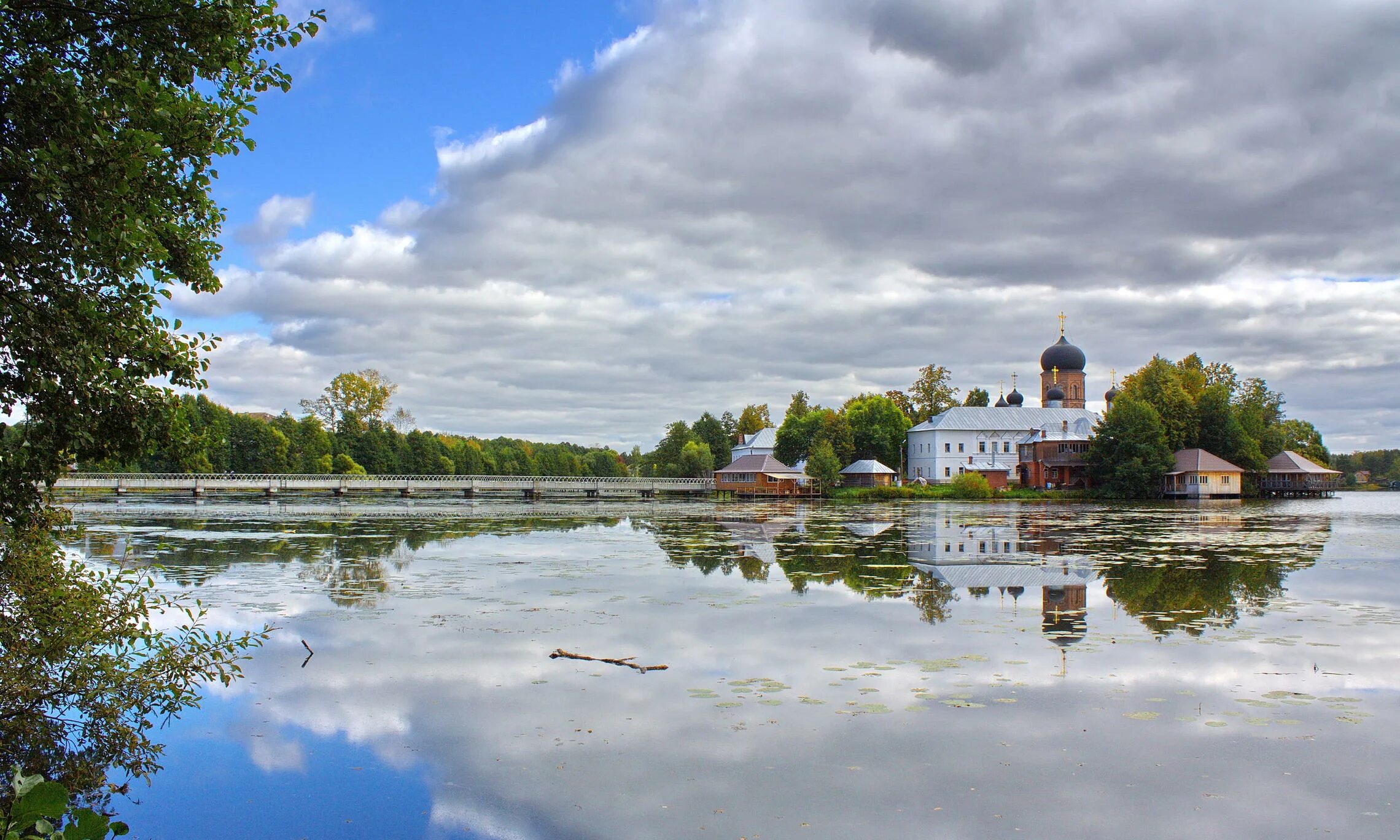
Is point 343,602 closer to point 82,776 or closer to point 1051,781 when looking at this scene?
point 82,776

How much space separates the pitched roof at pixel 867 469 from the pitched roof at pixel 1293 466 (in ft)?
88.4

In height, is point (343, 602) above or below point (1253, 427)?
below

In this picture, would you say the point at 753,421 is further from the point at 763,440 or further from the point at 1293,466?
the point at 1293,466

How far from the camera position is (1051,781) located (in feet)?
20.5

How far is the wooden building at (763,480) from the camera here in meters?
70.7

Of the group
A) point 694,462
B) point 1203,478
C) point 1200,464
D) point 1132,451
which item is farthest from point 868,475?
point 1203,478

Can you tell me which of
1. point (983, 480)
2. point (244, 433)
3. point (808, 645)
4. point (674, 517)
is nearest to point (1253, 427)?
point (983, 480)

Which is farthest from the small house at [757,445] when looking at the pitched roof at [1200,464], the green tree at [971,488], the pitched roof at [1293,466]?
the pitched roof at [1293,466]

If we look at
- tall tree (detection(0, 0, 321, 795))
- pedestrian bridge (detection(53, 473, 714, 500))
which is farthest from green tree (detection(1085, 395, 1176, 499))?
tall tree (detection(0, 0, 321, 795))

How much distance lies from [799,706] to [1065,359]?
8417cm

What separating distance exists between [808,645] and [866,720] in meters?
3.01

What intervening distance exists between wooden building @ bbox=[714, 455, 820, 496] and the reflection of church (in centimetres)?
4129

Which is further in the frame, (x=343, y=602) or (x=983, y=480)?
(x=983, y=480)

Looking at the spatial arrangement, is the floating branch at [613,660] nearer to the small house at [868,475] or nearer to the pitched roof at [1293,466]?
the small house at [868,475]
